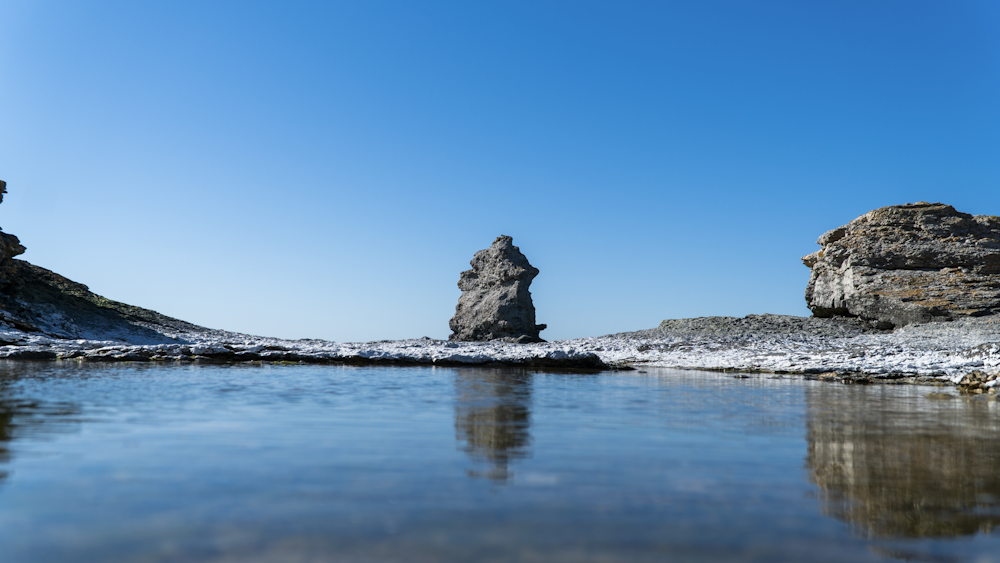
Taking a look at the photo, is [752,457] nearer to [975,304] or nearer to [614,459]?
[614,459]

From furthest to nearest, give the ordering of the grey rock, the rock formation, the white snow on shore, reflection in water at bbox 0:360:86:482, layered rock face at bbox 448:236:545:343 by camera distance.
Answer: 1. layered rock face at bbox 448:236:545:343
2. the grey rock
3. the rock formation
4. the white snow on shore
5. reflection in water at bbox 0:360:86:482

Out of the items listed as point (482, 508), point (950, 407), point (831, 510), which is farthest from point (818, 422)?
point (482, 508)

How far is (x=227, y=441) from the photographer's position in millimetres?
4062

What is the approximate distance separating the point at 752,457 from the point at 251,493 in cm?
283

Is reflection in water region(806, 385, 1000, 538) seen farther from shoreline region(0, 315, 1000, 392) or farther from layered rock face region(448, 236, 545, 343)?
layered rock face region(448, 236, 545, 343)

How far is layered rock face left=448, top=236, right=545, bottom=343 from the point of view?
29.5 m

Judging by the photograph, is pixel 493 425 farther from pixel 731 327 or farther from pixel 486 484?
pixel 731 327

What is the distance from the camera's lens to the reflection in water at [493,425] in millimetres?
3510

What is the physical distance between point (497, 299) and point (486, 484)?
27.1m

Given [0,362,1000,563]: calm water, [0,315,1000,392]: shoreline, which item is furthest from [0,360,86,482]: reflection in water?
[0,315,1000,392]: shoreline

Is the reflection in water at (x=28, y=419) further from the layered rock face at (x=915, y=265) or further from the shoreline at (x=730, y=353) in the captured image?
the layered rock face at (x=915, y=265)

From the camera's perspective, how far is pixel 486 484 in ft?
9.43

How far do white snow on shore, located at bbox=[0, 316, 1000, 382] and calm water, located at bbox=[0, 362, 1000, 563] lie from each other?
779 centimetres

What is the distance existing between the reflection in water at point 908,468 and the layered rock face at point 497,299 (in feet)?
75.3
